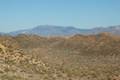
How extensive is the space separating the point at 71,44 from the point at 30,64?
2157 inches

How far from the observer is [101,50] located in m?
66.0

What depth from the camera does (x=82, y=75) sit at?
2831 cm

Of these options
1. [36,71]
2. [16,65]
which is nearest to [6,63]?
[16,65]

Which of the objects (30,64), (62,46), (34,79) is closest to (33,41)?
(62,46)

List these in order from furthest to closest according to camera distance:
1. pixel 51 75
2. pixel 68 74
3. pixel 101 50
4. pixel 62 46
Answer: pixel 62 46, pixel 101 50, pixel 68 74, pixel 51 75

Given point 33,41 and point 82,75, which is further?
point 33,41

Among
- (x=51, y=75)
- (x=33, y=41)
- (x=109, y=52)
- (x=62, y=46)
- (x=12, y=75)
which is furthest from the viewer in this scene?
(x=33, y=41)

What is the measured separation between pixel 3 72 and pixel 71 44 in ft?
198

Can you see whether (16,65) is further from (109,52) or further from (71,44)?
(71,44)

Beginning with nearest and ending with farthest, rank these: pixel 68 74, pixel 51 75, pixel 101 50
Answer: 1. pixel 51 75
2. pixel 68 74
3. pixel 101 50

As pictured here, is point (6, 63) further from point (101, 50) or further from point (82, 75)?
point (101, 50)

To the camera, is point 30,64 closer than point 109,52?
Yes

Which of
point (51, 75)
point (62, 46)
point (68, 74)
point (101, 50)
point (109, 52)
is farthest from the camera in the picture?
point (62, 46)

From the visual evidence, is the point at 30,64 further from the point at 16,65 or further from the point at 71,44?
the point at 71,44
